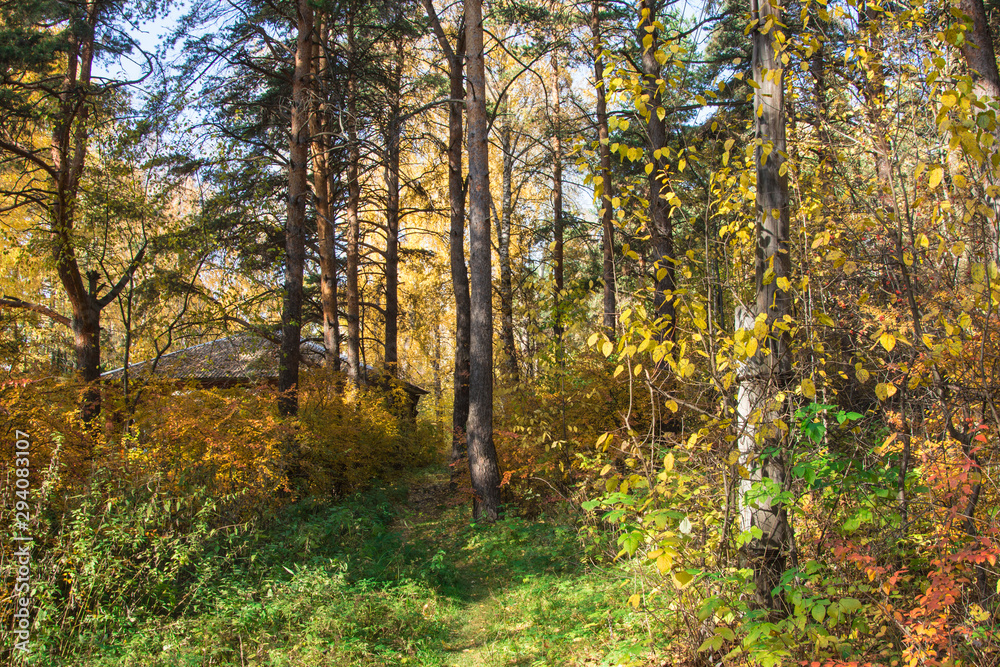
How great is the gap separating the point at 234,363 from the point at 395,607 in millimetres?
14798

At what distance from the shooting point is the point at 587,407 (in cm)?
848

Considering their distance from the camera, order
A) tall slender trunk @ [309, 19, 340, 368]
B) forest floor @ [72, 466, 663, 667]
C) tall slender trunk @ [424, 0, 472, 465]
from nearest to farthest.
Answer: forest floor @ [72, 466, 663, 667] < tall slender trunk @ [424, 0, 472, 465] < tall slender trunk @ [309, 19, 340, 368]

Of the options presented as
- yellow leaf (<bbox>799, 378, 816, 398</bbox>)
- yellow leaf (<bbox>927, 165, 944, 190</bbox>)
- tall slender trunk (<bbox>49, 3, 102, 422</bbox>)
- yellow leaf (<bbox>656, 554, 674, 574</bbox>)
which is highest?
tall slender trunk (<bbox>49, 3, 102, 422</bbox>)

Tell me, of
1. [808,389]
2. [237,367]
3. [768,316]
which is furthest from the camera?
[237,367]

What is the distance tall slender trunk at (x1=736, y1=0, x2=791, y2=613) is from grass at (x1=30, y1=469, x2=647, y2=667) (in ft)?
3.10

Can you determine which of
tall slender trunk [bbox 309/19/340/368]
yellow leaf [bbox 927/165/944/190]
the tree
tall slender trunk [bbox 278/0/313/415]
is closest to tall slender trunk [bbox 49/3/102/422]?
the tree

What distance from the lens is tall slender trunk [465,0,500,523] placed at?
7.61 m

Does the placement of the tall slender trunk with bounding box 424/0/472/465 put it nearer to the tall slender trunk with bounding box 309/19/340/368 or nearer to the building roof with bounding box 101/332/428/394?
the building roof with bounding box 101/332/428/394

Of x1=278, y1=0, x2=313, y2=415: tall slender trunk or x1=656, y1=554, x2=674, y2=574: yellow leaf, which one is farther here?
x1=278, y1=0, x2=313, y2=415: tall slender trunk

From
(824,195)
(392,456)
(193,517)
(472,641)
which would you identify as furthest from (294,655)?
(392,456)

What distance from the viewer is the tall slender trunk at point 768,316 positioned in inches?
119

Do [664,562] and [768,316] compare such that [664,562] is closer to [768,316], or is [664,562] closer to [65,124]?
[768,316]

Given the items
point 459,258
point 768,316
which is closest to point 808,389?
point 768,316

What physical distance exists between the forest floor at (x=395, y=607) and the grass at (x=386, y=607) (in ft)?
0.04
